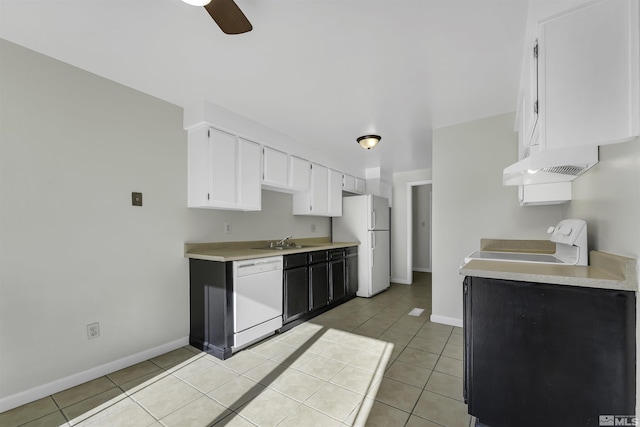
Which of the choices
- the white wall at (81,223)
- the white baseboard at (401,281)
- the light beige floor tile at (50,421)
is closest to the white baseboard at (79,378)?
the white wall at (81,223)

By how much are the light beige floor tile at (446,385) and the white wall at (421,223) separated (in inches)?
200

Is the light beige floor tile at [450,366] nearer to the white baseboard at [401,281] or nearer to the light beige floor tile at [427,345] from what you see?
the light beige floor tile at [427,345]

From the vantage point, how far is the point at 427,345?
8.89ft

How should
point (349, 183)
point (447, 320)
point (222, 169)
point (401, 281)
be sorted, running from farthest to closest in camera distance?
1. point (401, 281)
2. point (349, 183)
3. point (447, 320)
4. point (222, 169)

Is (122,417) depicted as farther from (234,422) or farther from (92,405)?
(234,422)

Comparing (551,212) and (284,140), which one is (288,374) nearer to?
(284,140)

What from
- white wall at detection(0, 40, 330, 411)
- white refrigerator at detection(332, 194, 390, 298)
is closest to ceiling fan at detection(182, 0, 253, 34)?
white wall at detection(0, 40, 330, 411)

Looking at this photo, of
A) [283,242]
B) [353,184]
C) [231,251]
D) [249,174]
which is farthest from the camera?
[353,184]

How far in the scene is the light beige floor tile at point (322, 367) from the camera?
2205 millimetres

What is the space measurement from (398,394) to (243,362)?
51.2 inches

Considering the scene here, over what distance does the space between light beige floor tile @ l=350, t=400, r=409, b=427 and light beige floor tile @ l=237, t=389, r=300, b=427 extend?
408 millimetres

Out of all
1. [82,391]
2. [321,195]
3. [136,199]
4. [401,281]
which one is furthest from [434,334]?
[136,199]

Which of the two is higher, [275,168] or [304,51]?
[304,51]

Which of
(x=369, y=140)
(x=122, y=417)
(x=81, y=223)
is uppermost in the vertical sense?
(x=369, y=140)
